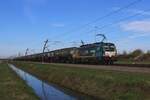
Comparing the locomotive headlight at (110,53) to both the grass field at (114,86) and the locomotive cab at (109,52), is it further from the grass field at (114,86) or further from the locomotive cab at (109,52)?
the grass field at (114,86)

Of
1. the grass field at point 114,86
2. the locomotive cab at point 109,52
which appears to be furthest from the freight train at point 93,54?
the grass field at point 114,86

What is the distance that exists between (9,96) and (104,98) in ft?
21.6

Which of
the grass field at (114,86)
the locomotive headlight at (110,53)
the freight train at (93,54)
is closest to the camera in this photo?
the grass field at (114,86)

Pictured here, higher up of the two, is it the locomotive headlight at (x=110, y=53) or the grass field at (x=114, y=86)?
the locomotive headlight at (x=110, y=53)

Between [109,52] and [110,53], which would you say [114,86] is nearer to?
[109,52]

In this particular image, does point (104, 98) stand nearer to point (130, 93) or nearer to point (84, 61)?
point (130, 93)

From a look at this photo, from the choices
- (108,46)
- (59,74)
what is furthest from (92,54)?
Answer: (59,74)

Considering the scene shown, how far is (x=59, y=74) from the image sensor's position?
4297cm

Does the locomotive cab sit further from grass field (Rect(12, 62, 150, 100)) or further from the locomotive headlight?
grass field (Rect(12, 62, 150, 100))

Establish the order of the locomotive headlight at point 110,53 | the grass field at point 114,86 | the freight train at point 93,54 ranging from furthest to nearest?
the freight train at point 93,54, the locomotive headlight at point 110,53, the grass field at point 114,86

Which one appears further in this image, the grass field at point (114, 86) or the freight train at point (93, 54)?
the freight train at point (93, 54)

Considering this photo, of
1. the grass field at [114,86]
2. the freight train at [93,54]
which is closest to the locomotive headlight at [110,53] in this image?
the freight train at [93,54]

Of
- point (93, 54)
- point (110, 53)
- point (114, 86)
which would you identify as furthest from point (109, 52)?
point (114, 86)

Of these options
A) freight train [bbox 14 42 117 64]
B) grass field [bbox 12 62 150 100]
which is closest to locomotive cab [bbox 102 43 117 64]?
freight train [bbox 14 42 117 64]
